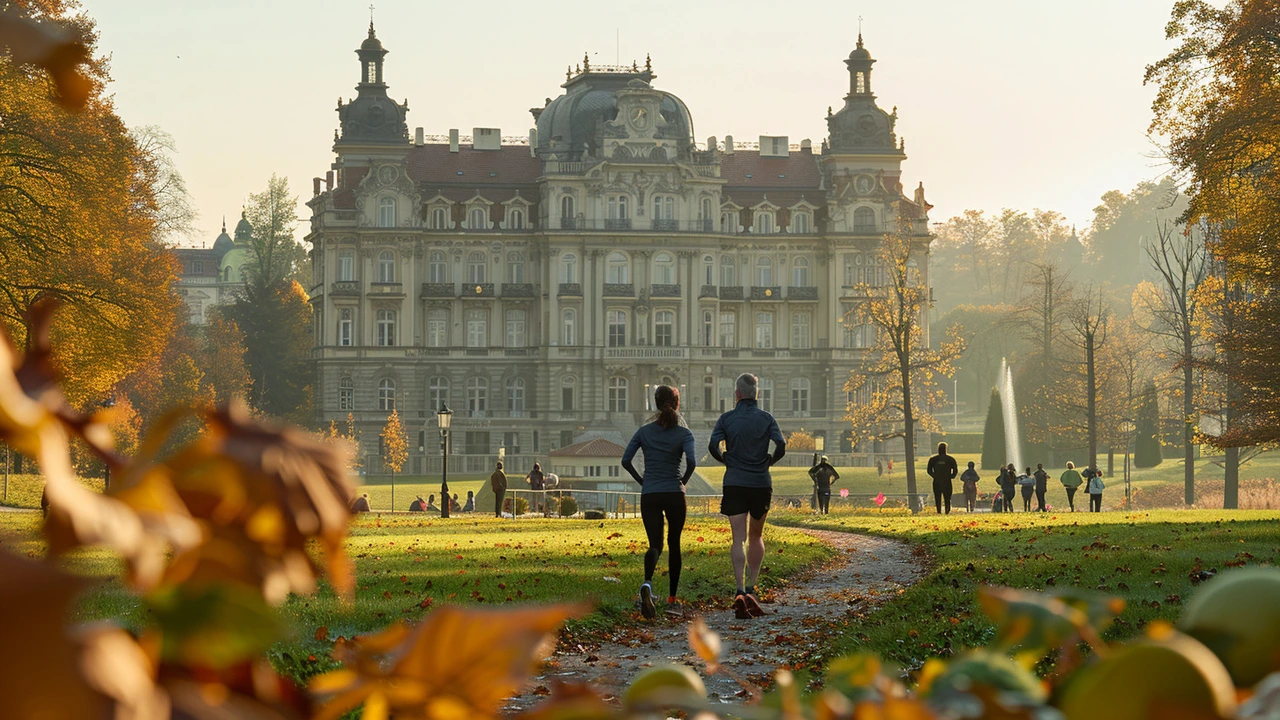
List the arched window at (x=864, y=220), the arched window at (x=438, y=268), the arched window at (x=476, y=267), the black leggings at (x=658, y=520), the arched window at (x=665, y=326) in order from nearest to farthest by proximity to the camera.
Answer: the black leggings at (x=658, y=520) → the arched window at (x=665, y=326) → the arched window at (x=438, y=268) → the arched window at (x=476, y=267) → the arched window at (x=864, y=220)

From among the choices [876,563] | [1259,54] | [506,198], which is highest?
[506,198]

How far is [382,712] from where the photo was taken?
22.3 inches

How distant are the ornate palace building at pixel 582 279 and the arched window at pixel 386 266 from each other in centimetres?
13

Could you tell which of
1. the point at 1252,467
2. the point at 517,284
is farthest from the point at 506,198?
the point at 1252,467

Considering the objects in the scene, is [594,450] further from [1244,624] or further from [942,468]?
[1244,624]

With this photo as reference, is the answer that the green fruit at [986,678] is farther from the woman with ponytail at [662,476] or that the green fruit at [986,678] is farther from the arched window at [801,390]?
the arched window at [801,390]

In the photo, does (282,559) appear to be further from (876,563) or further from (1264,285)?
(1264,285)

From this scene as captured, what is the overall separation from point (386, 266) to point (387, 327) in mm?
2775

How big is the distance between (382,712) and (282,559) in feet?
0.26

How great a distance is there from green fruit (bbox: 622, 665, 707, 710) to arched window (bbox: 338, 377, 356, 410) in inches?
2532

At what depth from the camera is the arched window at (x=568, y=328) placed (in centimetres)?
6419

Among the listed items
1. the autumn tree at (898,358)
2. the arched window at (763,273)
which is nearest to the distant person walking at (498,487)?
the autumn tree at (898,358)

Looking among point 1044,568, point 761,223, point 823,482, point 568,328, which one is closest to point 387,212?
point 568,328

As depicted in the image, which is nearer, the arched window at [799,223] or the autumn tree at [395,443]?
the autumn tree at [395,443]
